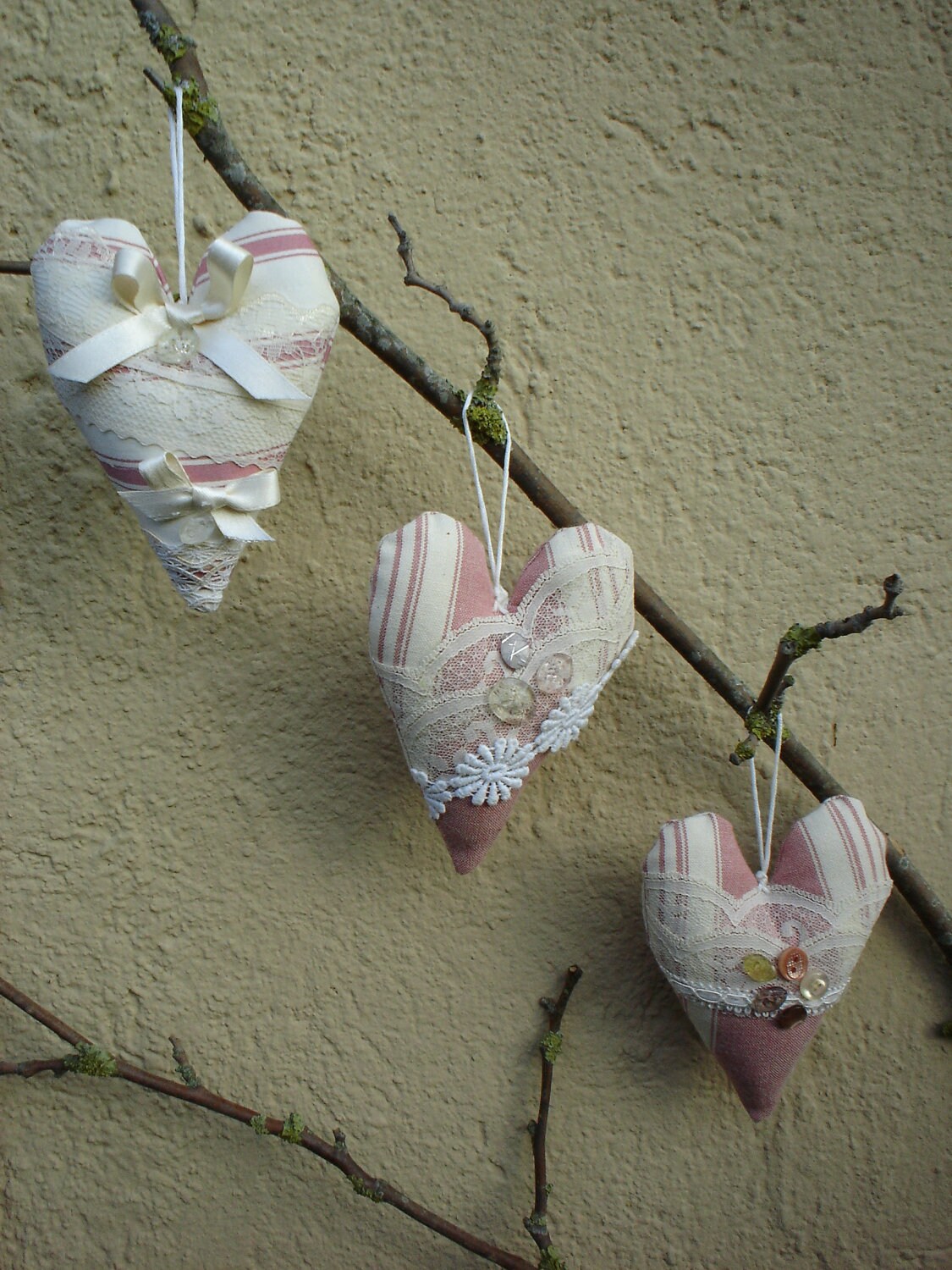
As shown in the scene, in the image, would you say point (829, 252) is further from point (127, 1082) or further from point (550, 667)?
point (127, 1082)

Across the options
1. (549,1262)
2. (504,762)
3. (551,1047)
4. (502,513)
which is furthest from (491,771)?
(549,1262)

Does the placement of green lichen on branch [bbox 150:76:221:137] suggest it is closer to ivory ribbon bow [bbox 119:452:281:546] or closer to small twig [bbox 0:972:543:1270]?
ivory ribbon bow [bbox 119:452:281:546]

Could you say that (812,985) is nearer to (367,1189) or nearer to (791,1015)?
(791,1015)

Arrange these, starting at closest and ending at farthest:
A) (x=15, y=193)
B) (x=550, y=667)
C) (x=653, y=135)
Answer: (x=550, y=667) < (x=15, y=193) < (x=653, y=135)

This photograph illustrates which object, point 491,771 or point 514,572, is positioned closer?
point 491,771

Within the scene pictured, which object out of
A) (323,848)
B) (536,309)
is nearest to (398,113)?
(536,309)
